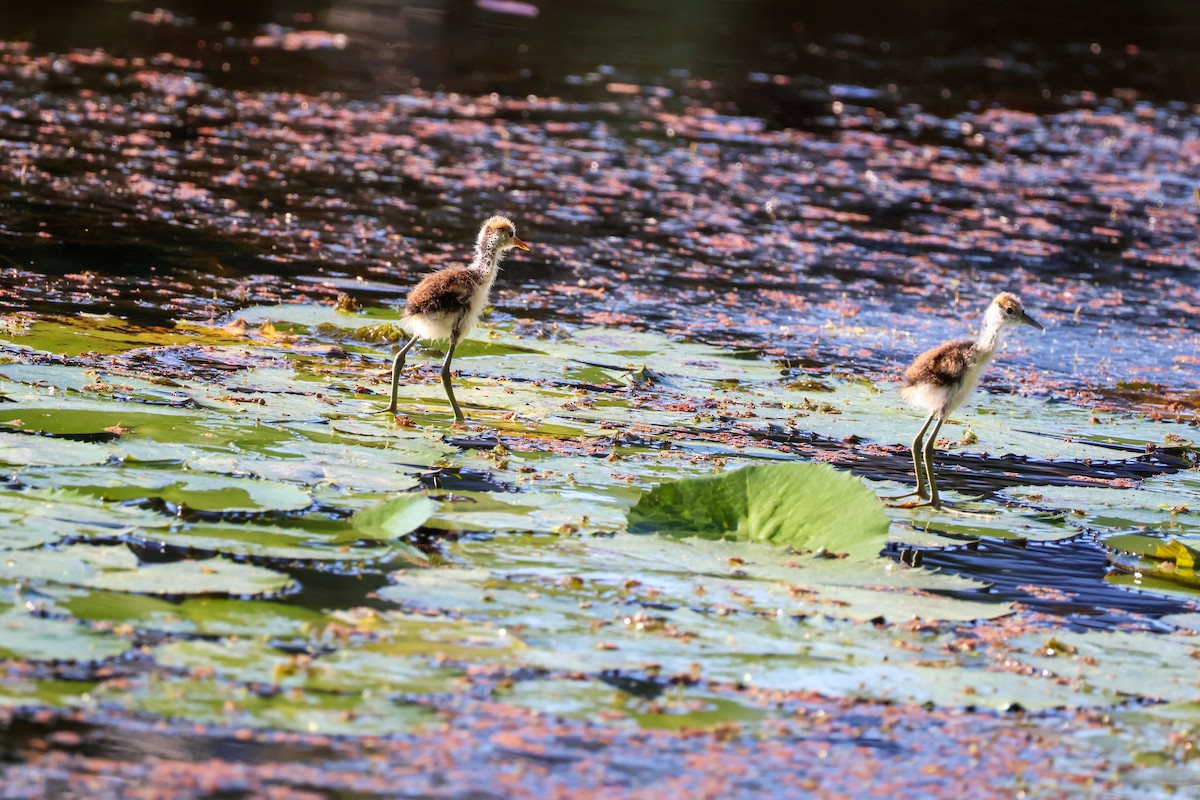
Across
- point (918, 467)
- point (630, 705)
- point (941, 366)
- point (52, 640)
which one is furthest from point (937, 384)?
point (52, 640)

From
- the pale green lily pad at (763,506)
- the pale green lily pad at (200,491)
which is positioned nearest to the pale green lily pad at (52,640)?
the pale green lily pad at (200,491)

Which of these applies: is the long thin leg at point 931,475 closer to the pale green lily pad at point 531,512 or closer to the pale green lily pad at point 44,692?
the pale green lily pad at point 531,512

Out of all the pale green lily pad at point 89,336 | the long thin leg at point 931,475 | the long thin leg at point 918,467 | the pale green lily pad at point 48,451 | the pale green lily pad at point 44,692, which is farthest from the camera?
the pale green lily pad at point 89,336

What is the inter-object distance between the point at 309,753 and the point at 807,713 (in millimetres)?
1565

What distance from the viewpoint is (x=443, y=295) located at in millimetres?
8078

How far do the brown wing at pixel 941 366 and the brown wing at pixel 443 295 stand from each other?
2.27 m

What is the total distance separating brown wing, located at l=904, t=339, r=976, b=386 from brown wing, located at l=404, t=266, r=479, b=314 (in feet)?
7.45

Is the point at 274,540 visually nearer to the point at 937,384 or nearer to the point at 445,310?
the point at 445,310

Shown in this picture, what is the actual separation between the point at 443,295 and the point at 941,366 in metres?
2.47

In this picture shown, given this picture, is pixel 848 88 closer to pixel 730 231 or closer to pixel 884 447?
pixel 730 231

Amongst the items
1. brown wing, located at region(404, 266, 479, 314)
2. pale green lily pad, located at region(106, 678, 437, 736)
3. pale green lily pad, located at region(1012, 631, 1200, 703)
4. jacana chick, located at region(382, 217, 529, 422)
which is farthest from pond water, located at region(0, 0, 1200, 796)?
brown wing, located at region(404, 266, 479, 314)

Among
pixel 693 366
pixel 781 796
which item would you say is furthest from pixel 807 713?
pixel 693 366

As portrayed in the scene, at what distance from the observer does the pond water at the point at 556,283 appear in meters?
5.86

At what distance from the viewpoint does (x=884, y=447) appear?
27.8 feet
